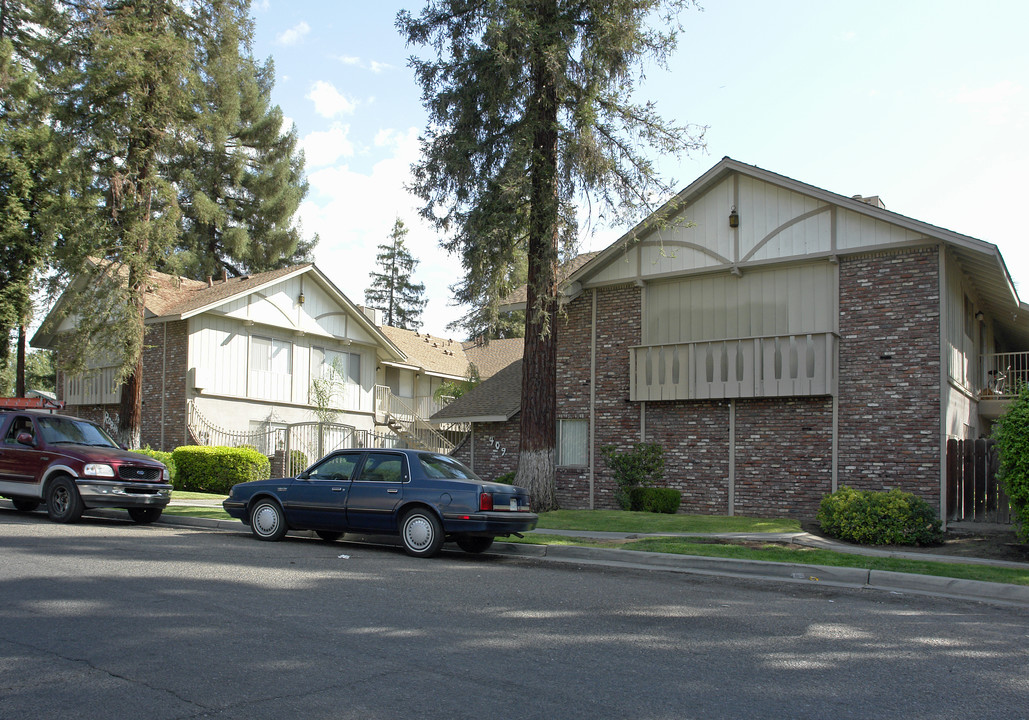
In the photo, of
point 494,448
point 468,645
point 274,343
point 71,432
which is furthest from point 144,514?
point 274,343

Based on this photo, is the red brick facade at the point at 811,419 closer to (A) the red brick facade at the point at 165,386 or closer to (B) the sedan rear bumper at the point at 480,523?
(B) the sedan rear bumper at the point at 480,523

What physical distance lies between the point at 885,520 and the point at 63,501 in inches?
558

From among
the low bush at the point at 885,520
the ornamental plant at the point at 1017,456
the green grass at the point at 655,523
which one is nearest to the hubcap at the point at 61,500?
the green grass at the point at 655,523

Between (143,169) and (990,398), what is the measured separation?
988 inches

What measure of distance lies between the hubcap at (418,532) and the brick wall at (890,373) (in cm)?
1053

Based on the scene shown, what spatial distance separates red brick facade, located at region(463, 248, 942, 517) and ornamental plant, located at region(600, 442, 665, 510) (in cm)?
62

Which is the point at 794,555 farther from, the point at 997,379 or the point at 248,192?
the point at 248,192

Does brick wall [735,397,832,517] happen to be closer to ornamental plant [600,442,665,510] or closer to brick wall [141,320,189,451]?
ornamental plant [600,442,665,510]

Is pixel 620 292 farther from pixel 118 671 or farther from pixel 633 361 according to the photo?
pixel 118 671

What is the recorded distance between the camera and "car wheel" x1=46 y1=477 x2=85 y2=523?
1402 cm

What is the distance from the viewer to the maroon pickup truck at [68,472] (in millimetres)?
14086

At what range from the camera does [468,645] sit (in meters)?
6.37

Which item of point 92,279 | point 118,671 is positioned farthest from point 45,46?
point 118,671

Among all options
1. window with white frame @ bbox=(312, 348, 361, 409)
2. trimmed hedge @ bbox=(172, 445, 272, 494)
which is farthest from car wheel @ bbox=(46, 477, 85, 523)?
window with white frame @ bbox=(312, 348, 361, 409)
